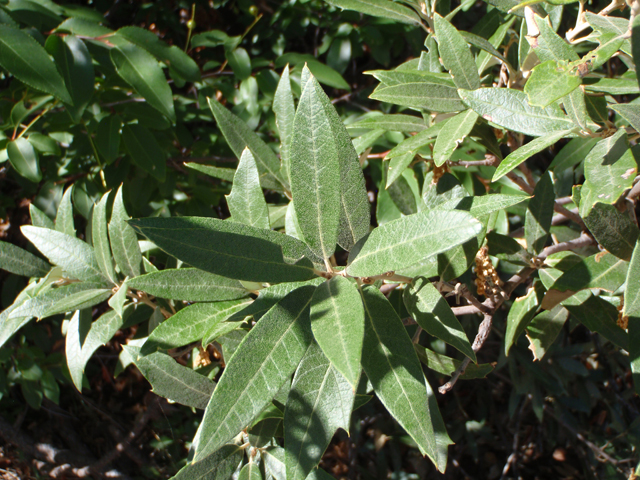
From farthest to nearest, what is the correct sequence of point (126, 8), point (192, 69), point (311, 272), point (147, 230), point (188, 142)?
point (126, 8), point (188, 142), point (192, 69), point (311, 272), point (147, 230)

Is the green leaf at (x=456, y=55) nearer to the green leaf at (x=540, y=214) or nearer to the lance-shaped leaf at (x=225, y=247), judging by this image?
the green leaf at (x=540, y=214)

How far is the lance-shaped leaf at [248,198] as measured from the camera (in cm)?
71

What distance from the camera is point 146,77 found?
1221 millimetres

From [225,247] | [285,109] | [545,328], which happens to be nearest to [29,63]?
[285,109]

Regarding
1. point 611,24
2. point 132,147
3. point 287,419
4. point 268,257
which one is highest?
point 611,24

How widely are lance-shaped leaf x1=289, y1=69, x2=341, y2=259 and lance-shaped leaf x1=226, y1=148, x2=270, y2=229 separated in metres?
0.15

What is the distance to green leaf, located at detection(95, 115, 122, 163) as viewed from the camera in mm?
1349

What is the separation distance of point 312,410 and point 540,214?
1.81 ft

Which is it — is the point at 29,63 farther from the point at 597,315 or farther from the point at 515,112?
the point at 597,315

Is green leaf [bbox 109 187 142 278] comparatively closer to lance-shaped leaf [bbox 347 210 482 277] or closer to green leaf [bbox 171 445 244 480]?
green leaf [bbox 171 445 244 480]

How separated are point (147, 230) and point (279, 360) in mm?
209

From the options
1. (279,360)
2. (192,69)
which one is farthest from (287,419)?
(192,69)

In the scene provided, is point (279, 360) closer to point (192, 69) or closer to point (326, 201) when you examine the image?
point (326, 201)

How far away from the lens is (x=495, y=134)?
3.01ft
